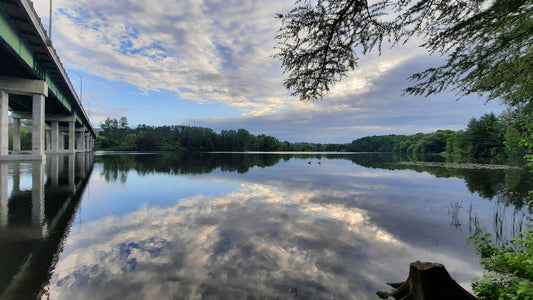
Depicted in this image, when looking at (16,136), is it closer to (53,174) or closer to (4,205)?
(53,174)

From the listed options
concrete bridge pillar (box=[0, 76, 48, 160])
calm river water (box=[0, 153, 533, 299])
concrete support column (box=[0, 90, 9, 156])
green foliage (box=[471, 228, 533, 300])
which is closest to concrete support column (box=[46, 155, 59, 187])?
calm river water (box=[0, 153, 533, 299])

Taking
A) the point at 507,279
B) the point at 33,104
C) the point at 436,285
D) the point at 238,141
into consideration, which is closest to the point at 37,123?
the point at 33,104

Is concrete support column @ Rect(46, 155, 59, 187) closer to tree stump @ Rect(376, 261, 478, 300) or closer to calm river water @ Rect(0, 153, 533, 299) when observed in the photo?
calm river water @ Rect(0, 153, 533, 299)

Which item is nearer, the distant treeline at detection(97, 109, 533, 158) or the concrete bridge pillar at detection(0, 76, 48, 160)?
the concrete bridge pillar at detection(0, 76, 48, 160)

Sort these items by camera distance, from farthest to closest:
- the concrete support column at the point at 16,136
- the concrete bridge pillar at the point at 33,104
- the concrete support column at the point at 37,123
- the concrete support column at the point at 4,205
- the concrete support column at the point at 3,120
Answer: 1. the concrete support column at the point at 16,136
2. the concrete support column at the point at 37,123
3. the concrete bridge pillar at the point at 33,104
4. the concrete support column at the point at 3,120
5. the concrete support column at the point at 4,205

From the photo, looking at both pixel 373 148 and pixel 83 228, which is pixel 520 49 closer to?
pixel 83 228

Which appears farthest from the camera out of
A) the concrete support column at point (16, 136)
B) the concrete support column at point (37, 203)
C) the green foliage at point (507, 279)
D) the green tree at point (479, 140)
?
→ the green tree at point (479, 140)

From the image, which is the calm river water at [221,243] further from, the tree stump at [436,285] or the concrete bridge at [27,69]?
the concrete bridge at [27,69]

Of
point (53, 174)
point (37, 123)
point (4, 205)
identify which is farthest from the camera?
point (37, 123)

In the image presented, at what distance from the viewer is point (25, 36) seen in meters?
20.9

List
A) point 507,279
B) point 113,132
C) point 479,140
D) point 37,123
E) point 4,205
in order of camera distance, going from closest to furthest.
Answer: point 507,279
point 4,205
point 37,123
point 479,140
point 113,132

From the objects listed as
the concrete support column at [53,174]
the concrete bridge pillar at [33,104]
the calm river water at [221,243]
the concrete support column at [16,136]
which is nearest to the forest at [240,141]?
the calm river water at [221,243]

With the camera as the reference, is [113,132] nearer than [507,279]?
A: No

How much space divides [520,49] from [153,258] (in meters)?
8.76
